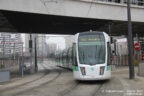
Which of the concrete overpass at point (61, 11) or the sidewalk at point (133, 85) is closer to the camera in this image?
the sidewalk at point (133, 85)

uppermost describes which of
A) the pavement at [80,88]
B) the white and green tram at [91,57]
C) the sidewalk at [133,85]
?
the white and green tram at [91,57]

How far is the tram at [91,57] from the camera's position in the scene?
11938 mm

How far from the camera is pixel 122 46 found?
35156 millimetres

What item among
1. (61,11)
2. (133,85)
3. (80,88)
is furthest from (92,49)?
(61,11)

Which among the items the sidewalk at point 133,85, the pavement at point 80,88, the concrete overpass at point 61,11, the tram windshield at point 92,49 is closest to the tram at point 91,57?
the tram windshield at point 92,49

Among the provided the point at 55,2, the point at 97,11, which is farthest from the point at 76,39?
the point at 97,11

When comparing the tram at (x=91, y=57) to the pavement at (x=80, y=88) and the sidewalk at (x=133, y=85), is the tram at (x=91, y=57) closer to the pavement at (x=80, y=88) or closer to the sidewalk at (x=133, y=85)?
the pavement at (x=80, y=88)

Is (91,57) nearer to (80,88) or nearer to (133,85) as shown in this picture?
(80,88)

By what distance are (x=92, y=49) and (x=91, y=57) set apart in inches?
20.5

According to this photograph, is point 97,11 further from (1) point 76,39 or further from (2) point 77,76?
(2) point 77,76

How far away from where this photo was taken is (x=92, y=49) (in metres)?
12.5

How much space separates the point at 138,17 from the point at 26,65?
13958 millimetres

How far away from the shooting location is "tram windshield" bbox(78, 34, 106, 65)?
40.1ft

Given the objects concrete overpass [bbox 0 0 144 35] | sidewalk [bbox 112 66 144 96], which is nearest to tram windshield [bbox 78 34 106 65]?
sidewalk [bbox 112 66 144 96]
